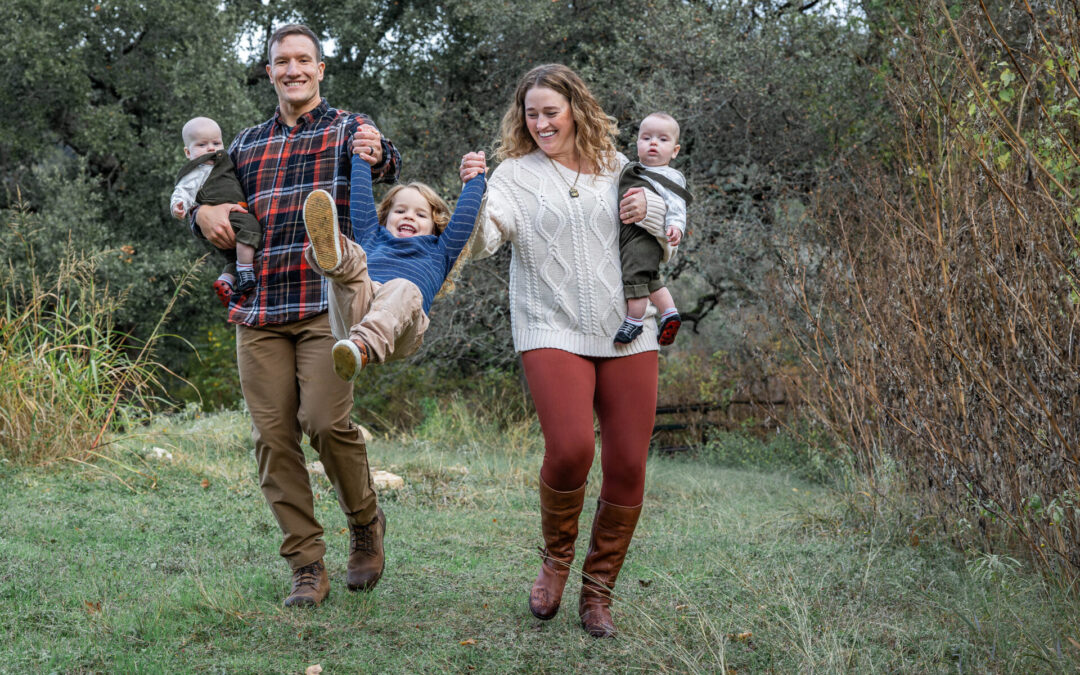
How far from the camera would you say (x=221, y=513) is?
5.76 meters

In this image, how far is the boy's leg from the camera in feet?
9.99

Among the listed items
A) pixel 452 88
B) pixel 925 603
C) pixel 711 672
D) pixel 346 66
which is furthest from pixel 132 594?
pixel 346 66

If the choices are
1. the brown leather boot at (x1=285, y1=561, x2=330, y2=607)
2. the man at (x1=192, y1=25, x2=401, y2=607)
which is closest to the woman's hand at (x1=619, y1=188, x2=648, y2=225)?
the man at (x1=192, y1=25, x2=401, y2=607)

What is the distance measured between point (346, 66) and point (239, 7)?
2.10m

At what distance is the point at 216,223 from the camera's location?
3.68 metres

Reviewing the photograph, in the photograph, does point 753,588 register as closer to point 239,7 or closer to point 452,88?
point 452,88

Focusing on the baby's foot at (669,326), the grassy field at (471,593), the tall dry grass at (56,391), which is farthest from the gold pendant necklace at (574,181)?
the tall dry grass at (56,391)

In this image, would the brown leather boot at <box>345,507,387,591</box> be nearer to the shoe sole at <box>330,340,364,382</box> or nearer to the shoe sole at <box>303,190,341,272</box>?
the shoe sole at <box>330,340,364,382</box>

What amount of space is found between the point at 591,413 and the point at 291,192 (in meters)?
1.47

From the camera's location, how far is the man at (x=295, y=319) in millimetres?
3742

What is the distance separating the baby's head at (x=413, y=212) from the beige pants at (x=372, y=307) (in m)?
0.30

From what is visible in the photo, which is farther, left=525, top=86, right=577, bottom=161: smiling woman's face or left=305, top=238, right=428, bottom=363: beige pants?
left=525, top=86, right=577, bottom=161: smiling woman's face

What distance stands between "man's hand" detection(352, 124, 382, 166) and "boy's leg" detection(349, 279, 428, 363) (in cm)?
59

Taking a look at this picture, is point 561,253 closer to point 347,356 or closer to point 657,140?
point 657,140
